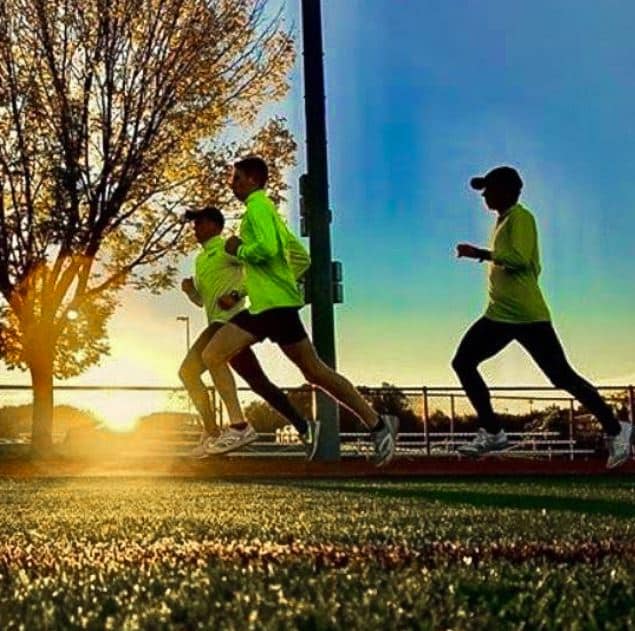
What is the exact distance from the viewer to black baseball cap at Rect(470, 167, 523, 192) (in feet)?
25.4

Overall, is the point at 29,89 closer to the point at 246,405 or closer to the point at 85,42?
the point at 85,42

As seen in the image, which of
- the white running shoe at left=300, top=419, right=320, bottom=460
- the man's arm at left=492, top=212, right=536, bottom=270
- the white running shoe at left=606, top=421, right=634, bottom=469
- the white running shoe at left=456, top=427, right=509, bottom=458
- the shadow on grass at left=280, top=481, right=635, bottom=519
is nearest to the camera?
the shadow on grass at left=280, top=481, right=635, bottom=519

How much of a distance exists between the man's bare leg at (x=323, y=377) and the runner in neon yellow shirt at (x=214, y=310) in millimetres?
940

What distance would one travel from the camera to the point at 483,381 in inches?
320

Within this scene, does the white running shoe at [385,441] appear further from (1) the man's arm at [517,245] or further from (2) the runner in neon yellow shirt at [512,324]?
(1) the man's arm at [517,245]

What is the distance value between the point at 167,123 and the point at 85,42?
2206 millimetres

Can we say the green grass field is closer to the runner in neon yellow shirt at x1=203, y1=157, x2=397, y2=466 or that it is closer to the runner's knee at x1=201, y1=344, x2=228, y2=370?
the runner in neon yellow shirt at x1=203, y1=157, x2=397, y2=466

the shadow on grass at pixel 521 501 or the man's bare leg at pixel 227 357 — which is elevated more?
the man's bare leg at pixel 227 357

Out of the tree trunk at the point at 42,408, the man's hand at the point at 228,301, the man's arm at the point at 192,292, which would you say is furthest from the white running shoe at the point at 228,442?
the tree trunk at the point at 42,408

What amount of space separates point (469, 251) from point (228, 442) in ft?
6.98

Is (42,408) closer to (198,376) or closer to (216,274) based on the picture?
(198,376)

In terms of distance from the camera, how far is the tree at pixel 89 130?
23.5 metres

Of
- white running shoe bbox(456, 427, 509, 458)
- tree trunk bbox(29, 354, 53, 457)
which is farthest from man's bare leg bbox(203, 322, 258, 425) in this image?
tree trunk bbox(29, 354, 53, 457)

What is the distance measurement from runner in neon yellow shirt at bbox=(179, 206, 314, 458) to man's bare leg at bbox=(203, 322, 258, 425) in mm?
231
